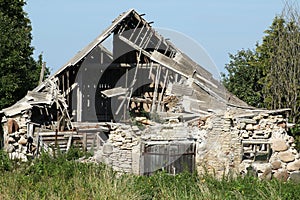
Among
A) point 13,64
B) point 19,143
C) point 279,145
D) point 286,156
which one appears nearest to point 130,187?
point 286,156

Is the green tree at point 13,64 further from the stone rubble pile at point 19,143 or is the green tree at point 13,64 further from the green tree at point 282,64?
the green tree at point 282,64

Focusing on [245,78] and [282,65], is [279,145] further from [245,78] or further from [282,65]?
[245,78]

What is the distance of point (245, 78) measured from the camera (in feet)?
98.7

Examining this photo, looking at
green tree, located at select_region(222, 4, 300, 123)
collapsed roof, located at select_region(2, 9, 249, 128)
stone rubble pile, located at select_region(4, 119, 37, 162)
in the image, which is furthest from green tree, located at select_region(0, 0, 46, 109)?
green tree, located at select_region(222, 4, 300, 123)

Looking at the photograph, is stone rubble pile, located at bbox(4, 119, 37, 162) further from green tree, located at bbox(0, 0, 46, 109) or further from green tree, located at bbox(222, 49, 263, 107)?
green tree, located at bbox(222, 49, 263, 107)

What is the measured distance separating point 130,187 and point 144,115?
40.1 feet

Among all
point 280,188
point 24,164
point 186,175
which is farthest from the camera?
point 24,164

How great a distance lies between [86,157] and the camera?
18.0 m

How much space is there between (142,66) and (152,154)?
6.73m

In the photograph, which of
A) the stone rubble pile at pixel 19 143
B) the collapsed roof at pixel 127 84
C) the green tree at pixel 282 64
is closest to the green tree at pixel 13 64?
the collapsed roof at pixel 127 84

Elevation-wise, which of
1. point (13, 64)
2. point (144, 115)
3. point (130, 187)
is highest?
point (13, 64)

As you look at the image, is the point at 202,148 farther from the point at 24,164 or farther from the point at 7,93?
the point at 7,93

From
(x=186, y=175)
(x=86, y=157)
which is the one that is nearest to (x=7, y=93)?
(x=86, y=157)

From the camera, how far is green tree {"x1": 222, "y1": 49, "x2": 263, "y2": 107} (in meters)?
28.6
